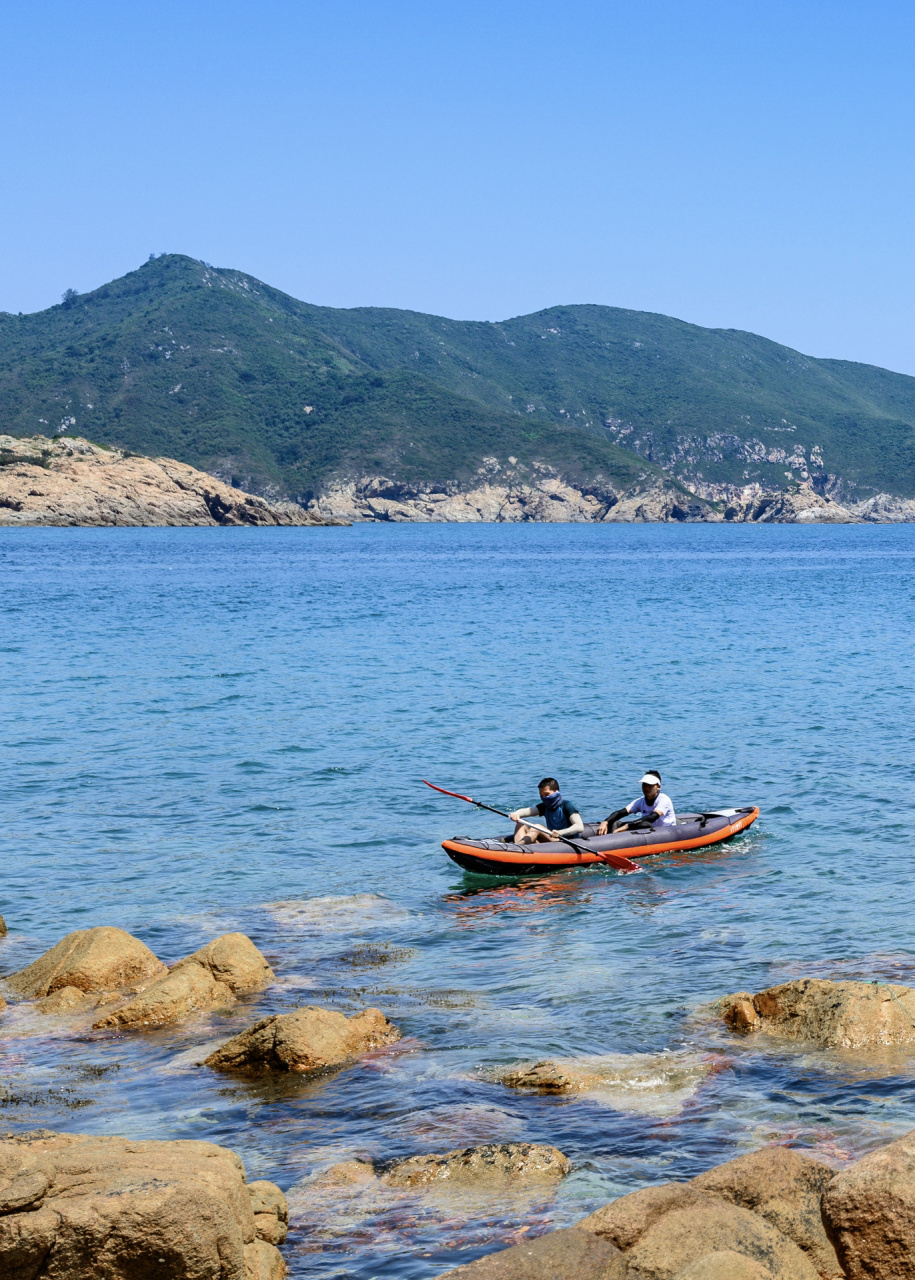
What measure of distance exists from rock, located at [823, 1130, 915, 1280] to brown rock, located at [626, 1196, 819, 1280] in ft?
0.72

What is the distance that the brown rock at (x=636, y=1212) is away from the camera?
5578mm

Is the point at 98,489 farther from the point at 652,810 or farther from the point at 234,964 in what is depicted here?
the point at 234,964

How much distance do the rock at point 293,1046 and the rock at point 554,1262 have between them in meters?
3.87

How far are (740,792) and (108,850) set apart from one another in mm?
10139

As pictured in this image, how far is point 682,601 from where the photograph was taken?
2338 inches

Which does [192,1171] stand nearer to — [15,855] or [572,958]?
[572,958]

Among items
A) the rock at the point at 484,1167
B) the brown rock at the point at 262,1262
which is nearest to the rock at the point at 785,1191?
the rock at the point at 484,1167

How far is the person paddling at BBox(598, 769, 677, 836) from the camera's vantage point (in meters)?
16.4

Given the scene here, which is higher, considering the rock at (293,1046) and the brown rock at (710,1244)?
the brown rock at (710,1244)

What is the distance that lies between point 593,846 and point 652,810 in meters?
1.03

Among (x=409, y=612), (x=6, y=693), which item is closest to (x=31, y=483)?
(x=409, y=612)

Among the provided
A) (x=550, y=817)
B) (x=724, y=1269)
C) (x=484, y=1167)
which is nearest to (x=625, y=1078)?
(x=484, y=1167)

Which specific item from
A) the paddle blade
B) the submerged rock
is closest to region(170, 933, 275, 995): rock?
the submerged rock

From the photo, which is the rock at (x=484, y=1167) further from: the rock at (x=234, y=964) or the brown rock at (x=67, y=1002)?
the brown rock at (x=67, y=1002)
